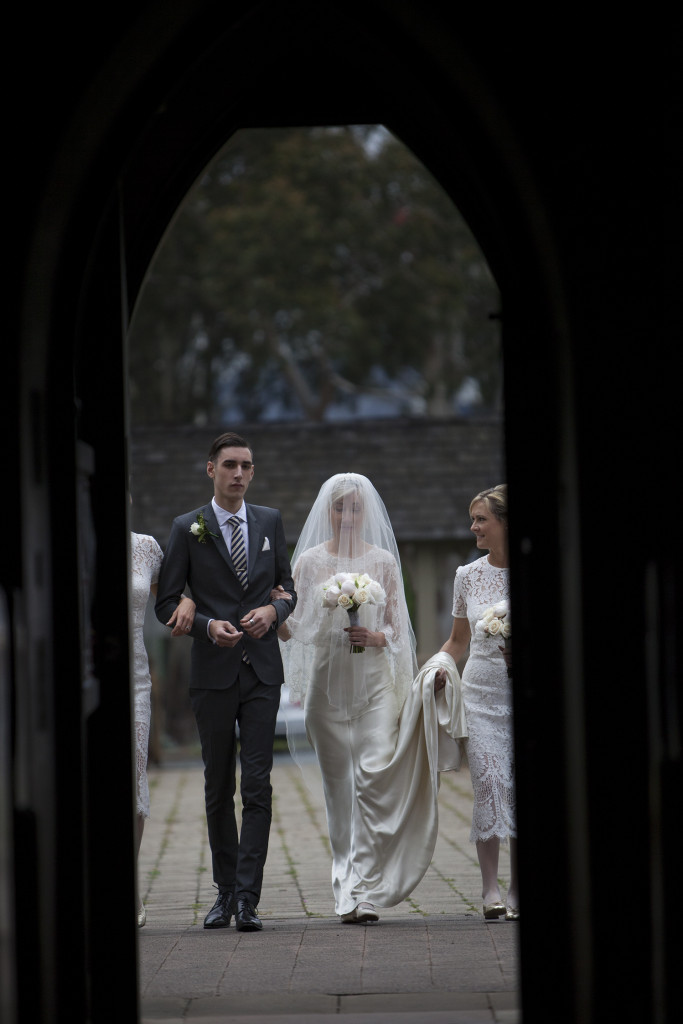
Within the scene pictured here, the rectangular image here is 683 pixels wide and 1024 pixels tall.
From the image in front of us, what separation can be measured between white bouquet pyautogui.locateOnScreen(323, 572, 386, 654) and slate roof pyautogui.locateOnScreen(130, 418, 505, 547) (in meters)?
11.2

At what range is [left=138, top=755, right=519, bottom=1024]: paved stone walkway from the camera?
4.91 meters

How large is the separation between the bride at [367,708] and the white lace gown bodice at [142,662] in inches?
32.4

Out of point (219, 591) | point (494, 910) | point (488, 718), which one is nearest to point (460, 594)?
point (488, 718)

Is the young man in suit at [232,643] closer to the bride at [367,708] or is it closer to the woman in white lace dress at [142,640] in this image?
the woman in white lace dress at [142,640]

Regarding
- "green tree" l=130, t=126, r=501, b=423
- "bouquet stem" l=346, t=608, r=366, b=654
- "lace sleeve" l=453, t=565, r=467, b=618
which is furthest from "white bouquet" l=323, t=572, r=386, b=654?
"green tree" l=130, t=126, r=501, b=423

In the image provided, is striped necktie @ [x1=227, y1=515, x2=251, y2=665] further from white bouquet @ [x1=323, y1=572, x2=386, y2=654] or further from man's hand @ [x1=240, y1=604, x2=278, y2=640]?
white bouquet @ [x1=323, y1=572, x2=386, y2=654]

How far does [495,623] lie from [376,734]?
95 centimetres

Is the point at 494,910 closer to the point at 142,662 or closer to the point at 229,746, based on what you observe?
the point at 229,746

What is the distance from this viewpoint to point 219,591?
7.25 m

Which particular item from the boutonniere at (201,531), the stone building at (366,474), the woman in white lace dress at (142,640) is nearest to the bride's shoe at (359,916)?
the woman in white lace dress at (142,640)

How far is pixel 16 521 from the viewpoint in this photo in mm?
3229

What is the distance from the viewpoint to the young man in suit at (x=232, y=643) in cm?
696

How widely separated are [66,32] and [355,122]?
2.54 metres

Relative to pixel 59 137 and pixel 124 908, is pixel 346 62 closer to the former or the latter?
pixel 59 137
